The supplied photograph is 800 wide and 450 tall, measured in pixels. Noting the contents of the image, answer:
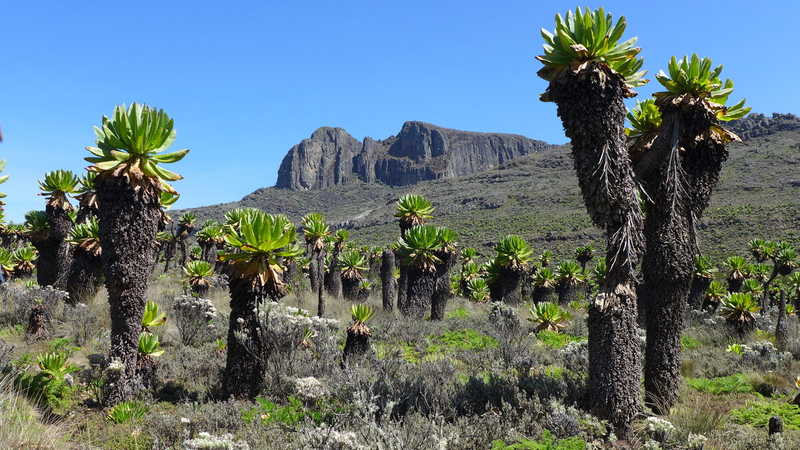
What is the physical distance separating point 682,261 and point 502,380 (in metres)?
3.25

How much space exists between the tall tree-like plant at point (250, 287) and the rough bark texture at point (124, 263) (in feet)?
4.33

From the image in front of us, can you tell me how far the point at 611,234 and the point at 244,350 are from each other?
→ 5.87 metres

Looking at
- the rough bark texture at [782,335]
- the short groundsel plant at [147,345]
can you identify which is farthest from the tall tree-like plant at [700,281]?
the short groundsel plant at [147,345]

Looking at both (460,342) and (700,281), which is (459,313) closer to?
(460,342)

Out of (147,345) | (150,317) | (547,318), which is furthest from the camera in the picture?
(547,318)

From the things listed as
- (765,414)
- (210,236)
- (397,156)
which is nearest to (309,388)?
(765,414)

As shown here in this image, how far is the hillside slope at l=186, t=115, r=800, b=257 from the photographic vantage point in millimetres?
42500

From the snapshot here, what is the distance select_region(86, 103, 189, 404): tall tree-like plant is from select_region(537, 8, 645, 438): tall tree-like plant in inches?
246

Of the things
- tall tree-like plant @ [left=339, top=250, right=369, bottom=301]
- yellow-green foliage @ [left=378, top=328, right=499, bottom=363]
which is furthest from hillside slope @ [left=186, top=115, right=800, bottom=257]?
tall tree-like plant @ [left=339, top=250, right=369, bottom=301]

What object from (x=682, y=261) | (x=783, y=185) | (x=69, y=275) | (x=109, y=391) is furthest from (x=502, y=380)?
(x=783, y=185)

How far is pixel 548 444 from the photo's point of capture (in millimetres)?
4816

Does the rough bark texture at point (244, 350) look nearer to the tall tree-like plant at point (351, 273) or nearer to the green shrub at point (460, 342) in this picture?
the green shrub at point (460, 342)

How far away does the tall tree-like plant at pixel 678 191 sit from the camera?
21.6ft

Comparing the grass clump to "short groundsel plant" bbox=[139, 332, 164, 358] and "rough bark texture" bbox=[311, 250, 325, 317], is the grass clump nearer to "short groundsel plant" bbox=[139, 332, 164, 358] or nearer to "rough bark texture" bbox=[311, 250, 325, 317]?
"rough bark texture" bbox=[311, 250, 325, 317]
